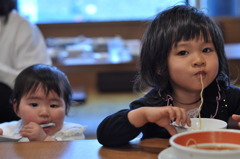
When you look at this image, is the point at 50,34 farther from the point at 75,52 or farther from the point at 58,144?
the point at 58,144

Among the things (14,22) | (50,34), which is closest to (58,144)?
(14,22)

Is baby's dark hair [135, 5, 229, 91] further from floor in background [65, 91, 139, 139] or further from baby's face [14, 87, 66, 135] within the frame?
floor in background [65, 91, 139, 139]

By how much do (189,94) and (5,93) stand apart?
3.95 ft

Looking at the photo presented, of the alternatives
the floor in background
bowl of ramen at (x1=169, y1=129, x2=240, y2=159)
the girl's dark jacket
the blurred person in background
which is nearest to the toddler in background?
the girl's dark jacket

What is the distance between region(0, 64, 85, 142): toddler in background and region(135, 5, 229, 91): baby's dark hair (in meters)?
0.35

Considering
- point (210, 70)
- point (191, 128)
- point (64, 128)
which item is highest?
point (210, 70)

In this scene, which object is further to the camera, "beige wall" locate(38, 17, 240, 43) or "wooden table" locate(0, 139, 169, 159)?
"beige wall" locate(38, 17, 240, 43)

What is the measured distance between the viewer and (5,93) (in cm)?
229

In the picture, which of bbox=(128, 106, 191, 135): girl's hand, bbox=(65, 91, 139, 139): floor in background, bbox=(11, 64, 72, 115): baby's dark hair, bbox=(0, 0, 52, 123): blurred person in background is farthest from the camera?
bbox=(65, 91, 139, 139): floor in background

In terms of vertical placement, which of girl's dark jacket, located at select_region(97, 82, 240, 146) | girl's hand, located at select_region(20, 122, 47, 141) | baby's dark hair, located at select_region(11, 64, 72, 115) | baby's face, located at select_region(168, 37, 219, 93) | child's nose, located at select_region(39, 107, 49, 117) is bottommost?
girl's hand, located at select_region(20, 122, 47, 141)

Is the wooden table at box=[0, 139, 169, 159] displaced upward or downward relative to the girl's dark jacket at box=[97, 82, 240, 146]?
downward

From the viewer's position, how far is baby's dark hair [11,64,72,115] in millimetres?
1617

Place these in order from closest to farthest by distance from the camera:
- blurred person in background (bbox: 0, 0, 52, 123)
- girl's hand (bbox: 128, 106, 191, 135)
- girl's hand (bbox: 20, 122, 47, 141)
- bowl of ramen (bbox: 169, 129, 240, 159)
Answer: bowl of ramen (bbox: 169, 129, 240, 159) → girl's hand (bbox: 128, 106, 191, 135) → girl's hand (bbox: 20, 122, 47, 141) → blurred person in background (bbox: 0, 0, 52, 123)

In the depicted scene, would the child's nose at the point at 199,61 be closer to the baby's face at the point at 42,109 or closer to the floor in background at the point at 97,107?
the baby's face at the point at 42,109
